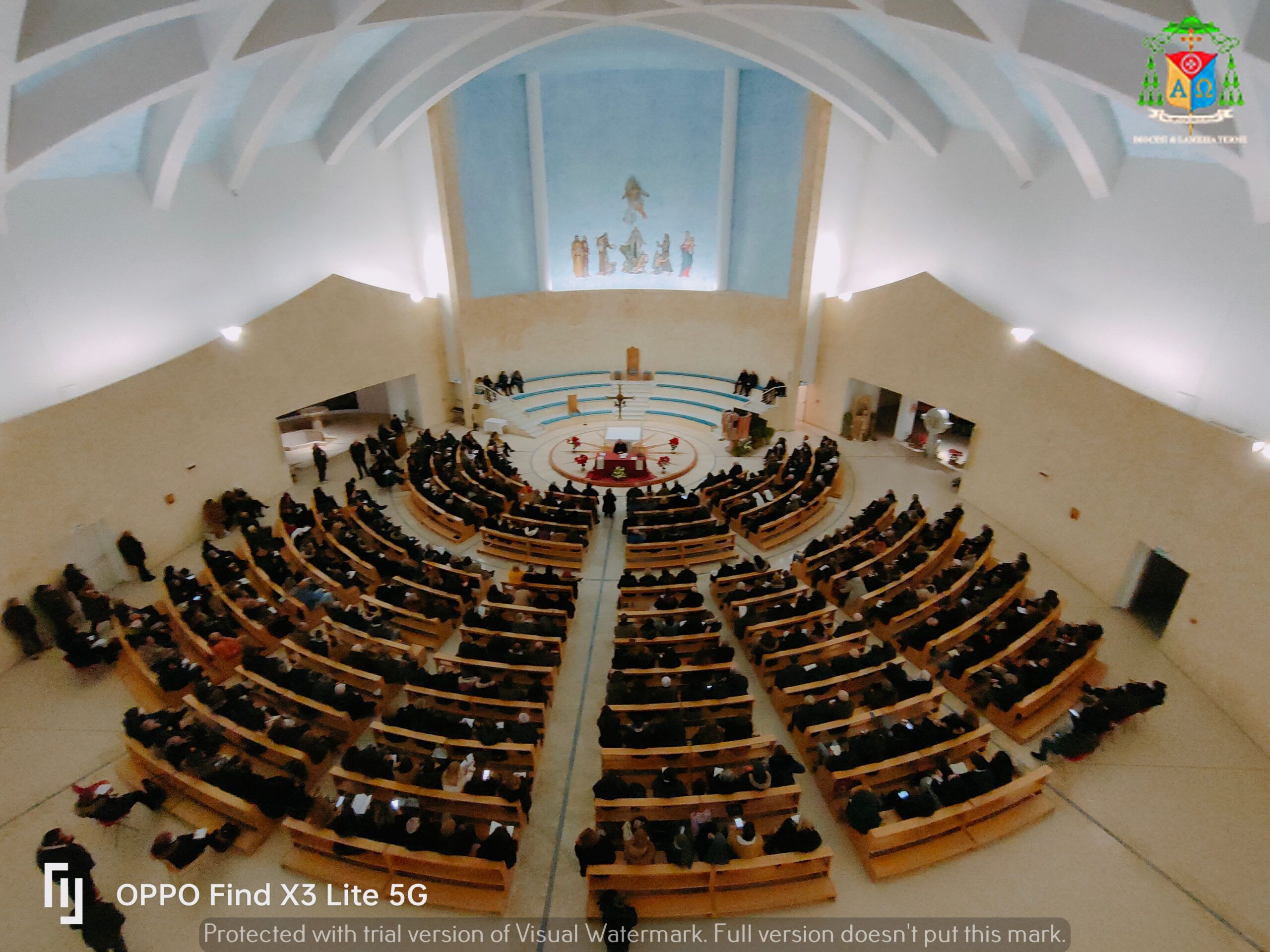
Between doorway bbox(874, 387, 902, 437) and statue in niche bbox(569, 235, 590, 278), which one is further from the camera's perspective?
statue in niche bbox(569, 235, 590, 278)

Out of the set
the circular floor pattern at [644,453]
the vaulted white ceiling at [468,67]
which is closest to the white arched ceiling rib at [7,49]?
the vaulted white ceiling at [468,67]

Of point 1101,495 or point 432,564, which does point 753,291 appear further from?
point 432,564

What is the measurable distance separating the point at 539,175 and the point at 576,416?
687 cm

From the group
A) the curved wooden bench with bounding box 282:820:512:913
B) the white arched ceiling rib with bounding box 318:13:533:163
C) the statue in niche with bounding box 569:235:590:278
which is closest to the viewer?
the curved wooden bench with bounding box 282:820:512:913

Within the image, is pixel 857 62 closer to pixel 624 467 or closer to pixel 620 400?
pixel 620 400

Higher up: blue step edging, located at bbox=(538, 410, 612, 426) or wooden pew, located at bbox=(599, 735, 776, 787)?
wooden pew, located at bbox=(599, 735, 776, 787)

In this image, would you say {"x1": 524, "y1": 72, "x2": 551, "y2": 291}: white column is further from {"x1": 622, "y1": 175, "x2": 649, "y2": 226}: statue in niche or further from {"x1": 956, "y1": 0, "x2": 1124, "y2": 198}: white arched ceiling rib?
{"x1": 956, "y1": 0, "x2": 1124, "y2": 198}: white arched ceiling rib

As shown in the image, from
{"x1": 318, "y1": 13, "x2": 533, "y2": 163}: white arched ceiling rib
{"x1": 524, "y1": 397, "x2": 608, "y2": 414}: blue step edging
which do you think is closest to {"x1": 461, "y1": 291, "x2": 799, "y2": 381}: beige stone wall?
{"x1": 524, "y1": 397, "x2": 608, "y2": 414}: blue step edging

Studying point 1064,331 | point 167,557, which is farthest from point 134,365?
point 1064,331

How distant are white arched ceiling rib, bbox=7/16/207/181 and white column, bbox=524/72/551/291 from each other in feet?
34.2

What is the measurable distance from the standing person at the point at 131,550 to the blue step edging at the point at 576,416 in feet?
31.2

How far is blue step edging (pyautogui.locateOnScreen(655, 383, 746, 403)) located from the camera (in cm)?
1938

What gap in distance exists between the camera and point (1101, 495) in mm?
10797

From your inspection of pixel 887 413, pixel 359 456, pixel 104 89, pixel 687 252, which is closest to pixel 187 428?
pixel 359 456
